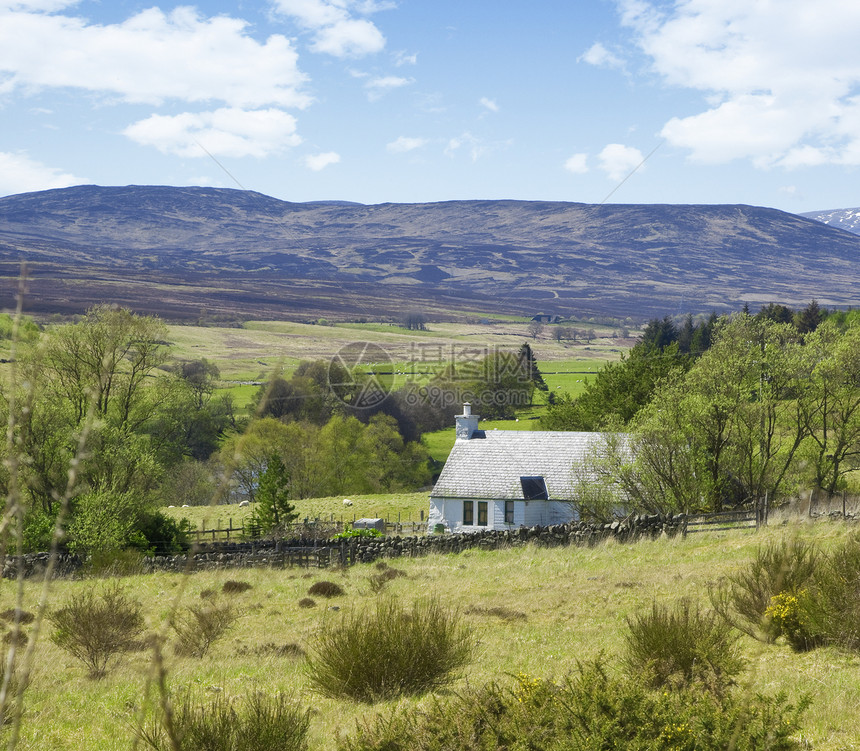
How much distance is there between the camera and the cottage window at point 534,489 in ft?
124

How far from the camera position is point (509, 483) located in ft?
127

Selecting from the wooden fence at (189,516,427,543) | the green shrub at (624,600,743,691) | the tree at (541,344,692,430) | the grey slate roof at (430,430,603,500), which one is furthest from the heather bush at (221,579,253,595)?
the tree at (541,344,692,430)

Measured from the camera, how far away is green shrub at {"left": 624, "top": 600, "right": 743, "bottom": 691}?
8.15m

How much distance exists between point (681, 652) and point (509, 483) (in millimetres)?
29944

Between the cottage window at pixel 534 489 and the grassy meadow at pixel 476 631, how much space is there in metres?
10.7

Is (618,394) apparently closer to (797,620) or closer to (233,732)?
(797,620)

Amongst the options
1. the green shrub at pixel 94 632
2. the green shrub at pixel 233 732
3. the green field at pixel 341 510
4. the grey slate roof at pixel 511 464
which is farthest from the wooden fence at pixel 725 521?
the green field at pixel 341 510

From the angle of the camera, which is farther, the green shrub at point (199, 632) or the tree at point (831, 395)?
the tree at point (831, 395)

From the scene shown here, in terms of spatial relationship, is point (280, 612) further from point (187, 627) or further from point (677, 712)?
point (677, 712)

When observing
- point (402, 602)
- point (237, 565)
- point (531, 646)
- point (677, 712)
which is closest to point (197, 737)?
point (677, 712)

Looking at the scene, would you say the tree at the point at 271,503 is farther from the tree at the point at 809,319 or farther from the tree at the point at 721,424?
the tree at the point at 809,319

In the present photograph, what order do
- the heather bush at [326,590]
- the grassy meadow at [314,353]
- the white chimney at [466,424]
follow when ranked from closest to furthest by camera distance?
the heather bush at [326,590] < the white chimney at [466,424] < the grassy meadow at [314,353]

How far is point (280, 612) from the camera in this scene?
17.6 m

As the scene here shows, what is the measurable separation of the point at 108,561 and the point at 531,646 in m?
20.5
